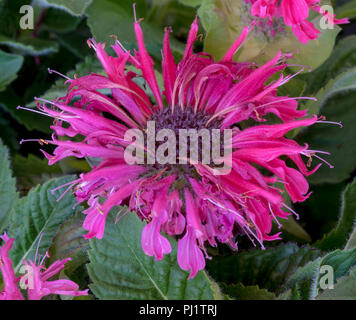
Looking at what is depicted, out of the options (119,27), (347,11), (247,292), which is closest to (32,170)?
(119,27)

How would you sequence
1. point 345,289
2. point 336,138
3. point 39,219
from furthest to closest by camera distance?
point 336,138, point 39,219, point 345,289

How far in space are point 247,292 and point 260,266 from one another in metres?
0.06

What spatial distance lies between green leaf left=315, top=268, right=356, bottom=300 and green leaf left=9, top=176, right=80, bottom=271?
251 millimetres

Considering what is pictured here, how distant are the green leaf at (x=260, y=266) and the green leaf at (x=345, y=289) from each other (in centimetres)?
8

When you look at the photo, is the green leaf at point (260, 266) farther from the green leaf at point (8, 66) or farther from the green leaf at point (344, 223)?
the green leaf at point (8, 66)

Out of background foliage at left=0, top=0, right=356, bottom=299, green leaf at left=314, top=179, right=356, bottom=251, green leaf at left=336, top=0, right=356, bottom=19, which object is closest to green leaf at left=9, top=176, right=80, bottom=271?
background foliage at left=0, top=0, right=356, bottom=299

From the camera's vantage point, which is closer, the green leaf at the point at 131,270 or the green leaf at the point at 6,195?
the green leaf at the point at 131,270

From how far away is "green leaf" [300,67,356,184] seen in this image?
53 centimetres

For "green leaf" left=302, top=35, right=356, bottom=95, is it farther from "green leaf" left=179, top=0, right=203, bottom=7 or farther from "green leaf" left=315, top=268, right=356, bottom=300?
"green leaf" left=315, top=268, right=356, bottom=300

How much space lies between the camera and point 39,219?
→ 0.44 metres

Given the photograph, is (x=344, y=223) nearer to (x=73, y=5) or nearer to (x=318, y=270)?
(x=318, y=270)

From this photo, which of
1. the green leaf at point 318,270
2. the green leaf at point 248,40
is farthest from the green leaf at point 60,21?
the green leaf at point 318,270

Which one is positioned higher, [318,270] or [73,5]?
[73,5]

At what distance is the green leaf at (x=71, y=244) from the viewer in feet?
1.34
